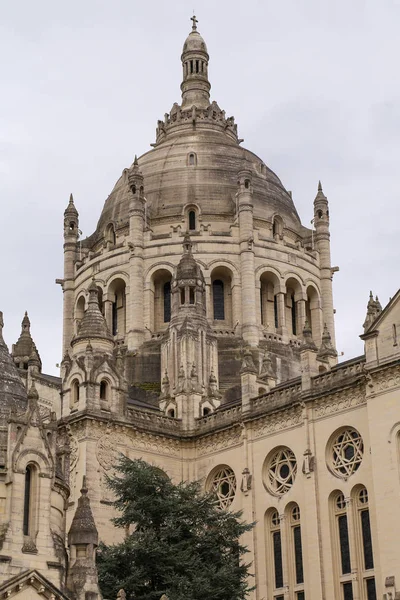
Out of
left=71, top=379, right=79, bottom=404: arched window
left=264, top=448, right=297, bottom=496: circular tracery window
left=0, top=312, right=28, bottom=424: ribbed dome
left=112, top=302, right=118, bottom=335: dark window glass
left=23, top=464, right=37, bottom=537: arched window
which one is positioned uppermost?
left=112, top=302, right=118, bottom=335: dark window glass

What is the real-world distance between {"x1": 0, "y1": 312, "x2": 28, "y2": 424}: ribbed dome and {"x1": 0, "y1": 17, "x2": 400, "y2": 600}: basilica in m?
0.07

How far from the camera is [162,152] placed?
74.2 m

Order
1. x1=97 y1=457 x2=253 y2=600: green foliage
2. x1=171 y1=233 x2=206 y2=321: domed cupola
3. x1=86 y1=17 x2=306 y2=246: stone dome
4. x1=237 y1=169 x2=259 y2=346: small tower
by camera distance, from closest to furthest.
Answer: x1=97 y1=457 x2=253 y2=600: green foliage → x1=171 y1=233 x2=206 y2=321: domed cupola → x1=237 y1=169 x2=259 y2=346: small tower → x1=86 y1=17 x2=306 y2=246: stone dome

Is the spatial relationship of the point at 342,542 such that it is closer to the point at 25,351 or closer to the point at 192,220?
the point at 25,351

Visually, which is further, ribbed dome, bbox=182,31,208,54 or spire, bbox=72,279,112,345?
ribbed dome, bbox=182,31,208,54

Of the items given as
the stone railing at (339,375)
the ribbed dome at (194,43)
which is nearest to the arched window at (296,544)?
the stone railing at (339,375)

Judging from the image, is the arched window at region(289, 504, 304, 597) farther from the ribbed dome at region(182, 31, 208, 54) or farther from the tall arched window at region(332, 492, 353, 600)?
the ribbed dome at region(182, 31, 208, 54)

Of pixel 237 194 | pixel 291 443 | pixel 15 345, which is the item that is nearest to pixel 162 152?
pixel 237 194

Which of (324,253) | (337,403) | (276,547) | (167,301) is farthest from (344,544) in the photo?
(324,253)

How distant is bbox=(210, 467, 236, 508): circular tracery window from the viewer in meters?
54.2

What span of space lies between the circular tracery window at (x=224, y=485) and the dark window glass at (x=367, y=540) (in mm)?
8155

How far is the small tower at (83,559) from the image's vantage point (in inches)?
1312

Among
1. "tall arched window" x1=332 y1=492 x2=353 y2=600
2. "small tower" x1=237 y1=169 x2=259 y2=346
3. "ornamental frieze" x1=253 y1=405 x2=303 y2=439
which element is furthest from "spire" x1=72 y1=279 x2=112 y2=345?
"tall arched window" x1=332 y1=492 x2=353 y2=600

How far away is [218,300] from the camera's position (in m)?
68.8
